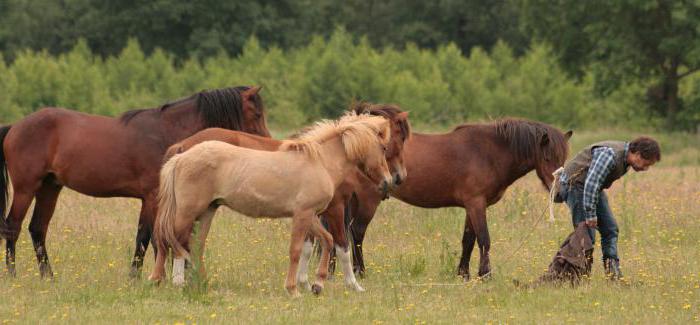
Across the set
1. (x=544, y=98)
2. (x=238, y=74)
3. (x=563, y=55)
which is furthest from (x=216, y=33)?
(x=563, y=55)

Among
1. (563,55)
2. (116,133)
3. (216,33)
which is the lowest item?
(216,33)

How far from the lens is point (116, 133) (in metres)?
10.9

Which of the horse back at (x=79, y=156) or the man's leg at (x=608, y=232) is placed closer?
the man's leg at (x=608, y=232)

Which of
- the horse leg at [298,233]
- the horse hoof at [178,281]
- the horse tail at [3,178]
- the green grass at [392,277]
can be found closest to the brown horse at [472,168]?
the green grass at [392,277]

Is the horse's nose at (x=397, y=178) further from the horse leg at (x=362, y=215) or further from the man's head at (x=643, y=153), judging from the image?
the man's head at (x=643, y=153)

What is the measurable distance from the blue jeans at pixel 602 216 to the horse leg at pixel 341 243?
2.22 m

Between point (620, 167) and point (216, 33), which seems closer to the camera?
point (620, 167)

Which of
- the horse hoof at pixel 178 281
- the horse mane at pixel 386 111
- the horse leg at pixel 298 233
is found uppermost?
the horse mane at pixel 386 111

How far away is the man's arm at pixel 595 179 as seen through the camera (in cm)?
988

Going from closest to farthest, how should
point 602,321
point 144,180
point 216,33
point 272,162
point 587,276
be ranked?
point 602,321 → point 272,162 → point 587,276 → point 144,180 → point 216,33

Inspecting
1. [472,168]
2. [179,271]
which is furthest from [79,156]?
[472,168]

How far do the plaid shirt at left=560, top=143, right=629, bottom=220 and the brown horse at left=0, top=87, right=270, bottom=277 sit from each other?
11.4 ft

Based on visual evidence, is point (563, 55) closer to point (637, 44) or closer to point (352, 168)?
point (637, 44)

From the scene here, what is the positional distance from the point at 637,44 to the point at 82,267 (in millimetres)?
20181
